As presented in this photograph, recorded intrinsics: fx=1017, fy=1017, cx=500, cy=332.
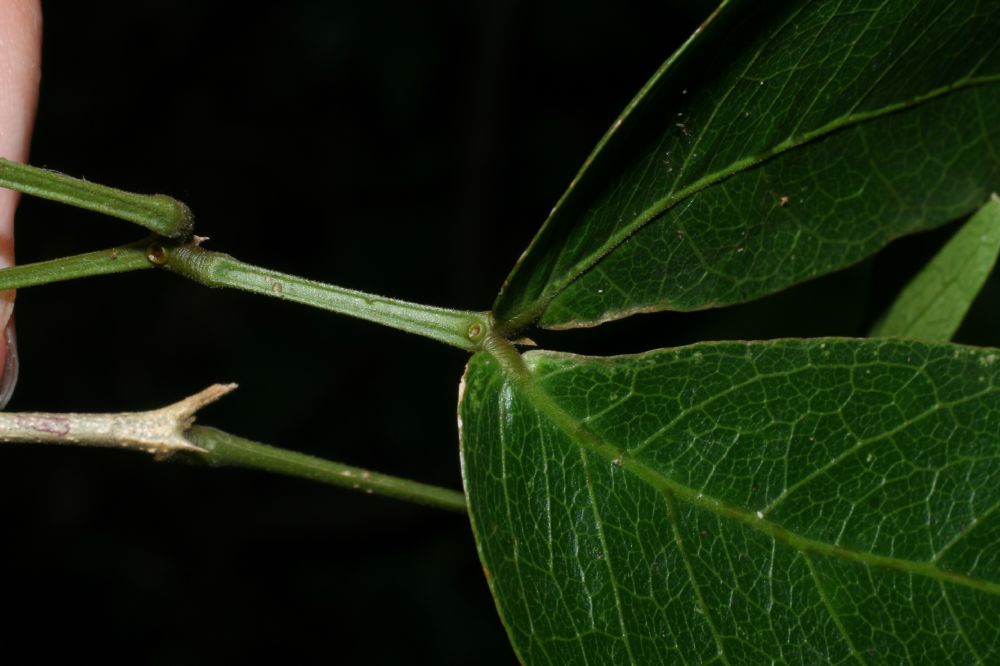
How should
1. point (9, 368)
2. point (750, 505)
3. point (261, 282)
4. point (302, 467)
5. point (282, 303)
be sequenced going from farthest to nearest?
1. point (282, 303)
2. point (9, 368)
3. point (302, 467)
4. point (261, 282)
5. point (750, 505)

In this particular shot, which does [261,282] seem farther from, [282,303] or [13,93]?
[282,303]

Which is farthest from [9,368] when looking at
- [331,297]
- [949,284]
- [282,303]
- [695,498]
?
[282,303]

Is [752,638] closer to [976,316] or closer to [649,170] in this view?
[649,170]


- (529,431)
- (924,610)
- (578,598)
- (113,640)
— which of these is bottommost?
(924,610)

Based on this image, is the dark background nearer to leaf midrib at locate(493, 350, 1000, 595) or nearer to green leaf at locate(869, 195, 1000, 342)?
green leaf at locate(869, 195, 1000, 342)

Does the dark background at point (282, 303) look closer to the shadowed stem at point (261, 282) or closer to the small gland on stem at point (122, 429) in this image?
the small gland on stem at point (122, 429)

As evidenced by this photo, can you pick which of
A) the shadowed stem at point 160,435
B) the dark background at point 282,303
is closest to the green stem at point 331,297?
the shadowed stem at point 160,435

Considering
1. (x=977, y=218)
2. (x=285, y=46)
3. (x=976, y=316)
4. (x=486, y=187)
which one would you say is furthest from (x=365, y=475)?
(x=285, y=46)
